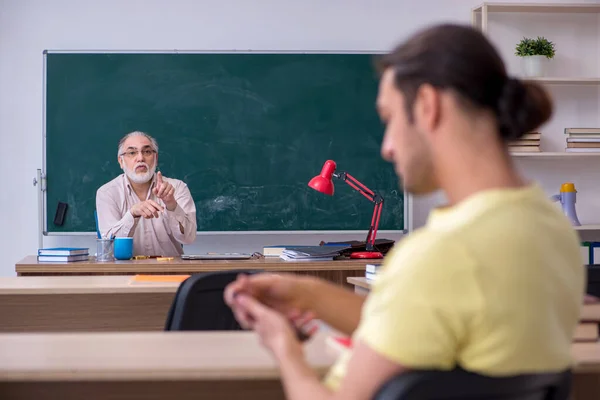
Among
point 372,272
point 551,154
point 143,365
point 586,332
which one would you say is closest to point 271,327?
point 143,365

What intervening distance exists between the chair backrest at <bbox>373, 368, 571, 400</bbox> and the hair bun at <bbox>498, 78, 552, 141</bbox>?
307 millimetres

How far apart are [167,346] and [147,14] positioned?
159 inches

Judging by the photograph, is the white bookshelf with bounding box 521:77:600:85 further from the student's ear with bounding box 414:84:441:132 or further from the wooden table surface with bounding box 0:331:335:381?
the student's ear with bounding box 414:84:441:132

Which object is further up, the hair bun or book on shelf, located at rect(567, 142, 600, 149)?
book on shelf, located at rect(567, 142, 600, 149)

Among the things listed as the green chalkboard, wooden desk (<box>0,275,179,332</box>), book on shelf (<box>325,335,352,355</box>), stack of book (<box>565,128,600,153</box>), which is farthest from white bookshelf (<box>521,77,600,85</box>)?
book on shelf (<box>325,335,352,355</box>)

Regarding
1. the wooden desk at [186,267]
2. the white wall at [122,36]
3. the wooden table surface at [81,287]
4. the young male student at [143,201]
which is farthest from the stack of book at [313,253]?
the white wall at [122,36]

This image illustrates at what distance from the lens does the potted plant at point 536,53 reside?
507 cm

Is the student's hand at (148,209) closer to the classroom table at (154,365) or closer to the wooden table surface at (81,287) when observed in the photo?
the wooden table surface at (81,287)

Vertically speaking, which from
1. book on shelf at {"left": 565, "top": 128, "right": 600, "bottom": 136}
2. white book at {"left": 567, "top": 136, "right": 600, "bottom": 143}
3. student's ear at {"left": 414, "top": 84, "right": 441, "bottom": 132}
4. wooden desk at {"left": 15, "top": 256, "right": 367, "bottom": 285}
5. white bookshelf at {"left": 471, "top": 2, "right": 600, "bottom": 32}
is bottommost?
wooden desk at {"left": 15, "top": 256, "right": 367, "bottom": 285}

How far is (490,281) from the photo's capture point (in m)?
0.88

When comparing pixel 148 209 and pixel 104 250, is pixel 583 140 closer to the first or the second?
pixel 148 209

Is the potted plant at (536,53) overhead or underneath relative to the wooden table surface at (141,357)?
overhead

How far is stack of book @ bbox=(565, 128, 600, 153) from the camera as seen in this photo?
5043mm

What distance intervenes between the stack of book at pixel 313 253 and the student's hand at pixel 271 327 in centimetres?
264
